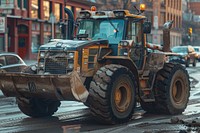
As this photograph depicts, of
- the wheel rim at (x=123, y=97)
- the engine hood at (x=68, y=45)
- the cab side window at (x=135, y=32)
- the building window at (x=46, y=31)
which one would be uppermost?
the building window at (x=46, y=31)

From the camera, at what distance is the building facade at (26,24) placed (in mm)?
39938

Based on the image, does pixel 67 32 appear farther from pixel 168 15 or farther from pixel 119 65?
pixel 168 15

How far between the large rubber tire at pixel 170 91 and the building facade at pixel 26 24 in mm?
25903

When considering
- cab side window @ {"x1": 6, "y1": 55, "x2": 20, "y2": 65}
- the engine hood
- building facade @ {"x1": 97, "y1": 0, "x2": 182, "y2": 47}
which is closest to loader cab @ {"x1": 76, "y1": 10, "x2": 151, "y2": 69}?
the engine hood

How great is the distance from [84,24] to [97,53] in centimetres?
154

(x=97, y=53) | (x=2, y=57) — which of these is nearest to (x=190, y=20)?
(x=2, y=57)

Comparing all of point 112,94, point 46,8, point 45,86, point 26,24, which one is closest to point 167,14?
point 46,8

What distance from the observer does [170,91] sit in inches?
499

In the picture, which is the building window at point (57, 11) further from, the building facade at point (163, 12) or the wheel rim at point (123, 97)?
the wheel rim at point (123, 97)

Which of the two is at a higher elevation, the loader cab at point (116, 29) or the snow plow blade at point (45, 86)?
the loader cab at point (116, 29)

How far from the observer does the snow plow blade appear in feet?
33.3

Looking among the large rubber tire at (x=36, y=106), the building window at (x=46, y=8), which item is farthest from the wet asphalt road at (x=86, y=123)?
the building window at (x=46, y=8)

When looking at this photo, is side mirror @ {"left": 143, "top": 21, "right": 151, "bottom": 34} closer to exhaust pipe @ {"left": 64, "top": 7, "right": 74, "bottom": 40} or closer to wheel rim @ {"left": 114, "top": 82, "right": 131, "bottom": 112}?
wheel rim @ {"left": 114, "top": 82, "right": 131, "bottom": 112}

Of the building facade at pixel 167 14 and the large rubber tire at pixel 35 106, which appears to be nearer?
the large rubber tire at pixel 35 106
